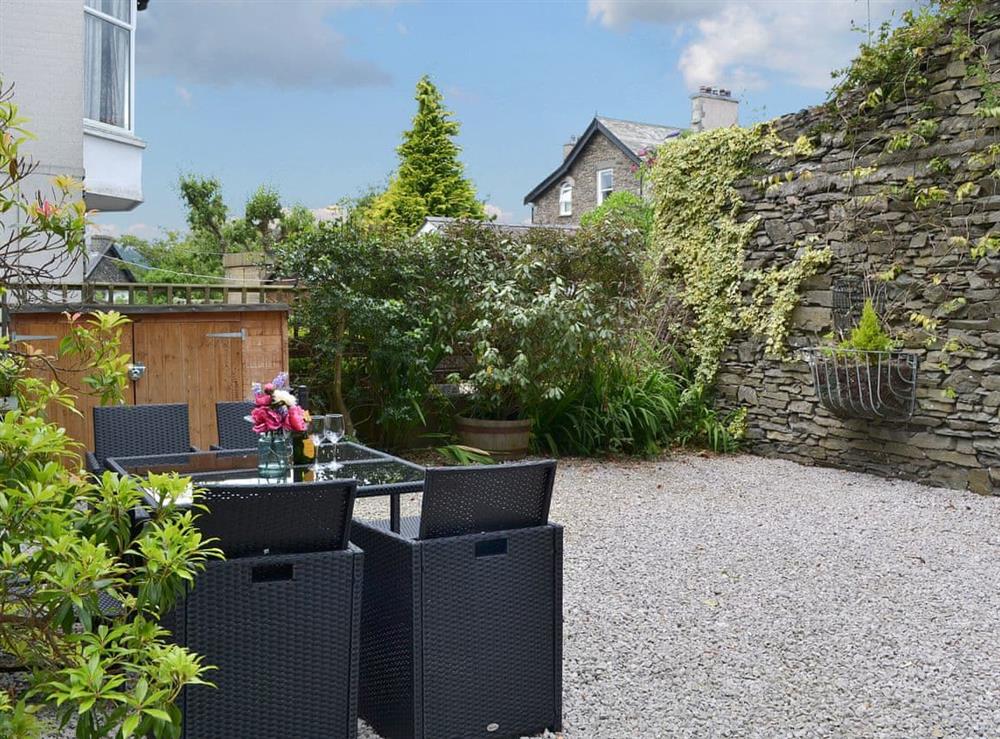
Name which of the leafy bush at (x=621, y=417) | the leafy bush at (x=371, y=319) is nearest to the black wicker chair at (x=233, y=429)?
the leafy bush at (x=371, y=319)

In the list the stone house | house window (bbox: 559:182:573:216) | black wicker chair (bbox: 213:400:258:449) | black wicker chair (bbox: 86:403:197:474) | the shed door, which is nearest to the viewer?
black wicker chair (bbox: 86:403:197:474)

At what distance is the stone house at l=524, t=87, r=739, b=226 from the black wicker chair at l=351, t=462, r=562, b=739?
769 inches

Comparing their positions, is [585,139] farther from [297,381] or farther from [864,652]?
[864,652]

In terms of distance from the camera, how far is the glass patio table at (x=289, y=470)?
3.54 metres

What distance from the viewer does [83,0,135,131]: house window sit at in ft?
28.3

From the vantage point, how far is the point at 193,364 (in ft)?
23.1

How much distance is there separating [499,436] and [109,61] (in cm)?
485

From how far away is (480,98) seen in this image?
25.5 metres

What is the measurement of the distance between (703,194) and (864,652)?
6.00m

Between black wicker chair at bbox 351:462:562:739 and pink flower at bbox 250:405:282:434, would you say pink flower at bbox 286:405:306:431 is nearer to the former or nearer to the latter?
pink flower at bbox 250:405:282:434

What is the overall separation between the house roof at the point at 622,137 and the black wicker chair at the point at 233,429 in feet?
63.7

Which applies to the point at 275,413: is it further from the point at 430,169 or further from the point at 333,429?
the point at 430,169

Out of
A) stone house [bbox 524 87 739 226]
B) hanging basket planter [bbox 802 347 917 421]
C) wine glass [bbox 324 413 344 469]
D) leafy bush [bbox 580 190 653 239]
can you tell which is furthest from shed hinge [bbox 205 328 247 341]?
stone house [bbox 524 87 739 226]

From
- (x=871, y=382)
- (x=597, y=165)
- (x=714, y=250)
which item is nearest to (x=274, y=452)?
(x=871, y=382)
